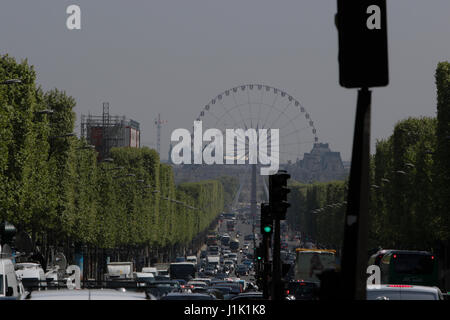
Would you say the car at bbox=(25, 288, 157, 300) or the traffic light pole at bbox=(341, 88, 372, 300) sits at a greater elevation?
the traffic light pole at bbox=(341, 88, 372, 300)

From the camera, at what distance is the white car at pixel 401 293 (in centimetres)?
1928

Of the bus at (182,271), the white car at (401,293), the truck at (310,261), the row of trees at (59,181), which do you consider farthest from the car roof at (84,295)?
the bus at (182,271)

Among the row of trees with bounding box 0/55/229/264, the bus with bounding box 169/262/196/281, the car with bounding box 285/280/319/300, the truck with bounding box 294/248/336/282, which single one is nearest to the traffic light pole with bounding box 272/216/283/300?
the car with bounding box 285/280/319/300

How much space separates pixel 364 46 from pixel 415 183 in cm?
9009

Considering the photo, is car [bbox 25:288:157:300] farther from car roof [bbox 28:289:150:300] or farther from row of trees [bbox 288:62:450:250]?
row of trees [bbox 288:62:450:250]

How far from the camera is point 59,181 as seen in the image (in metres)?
90.9

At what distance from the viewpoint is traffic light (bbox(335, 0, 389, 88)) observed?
1116cm

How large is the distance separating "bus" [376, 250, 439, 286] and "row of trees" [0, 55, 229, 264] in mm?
20890

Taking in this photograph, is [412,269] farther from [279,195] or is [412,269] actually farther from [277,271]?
[279,195]

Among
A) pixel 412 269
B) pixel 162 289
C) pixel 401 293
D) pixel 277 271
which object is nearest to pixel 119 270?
pixel 412 269

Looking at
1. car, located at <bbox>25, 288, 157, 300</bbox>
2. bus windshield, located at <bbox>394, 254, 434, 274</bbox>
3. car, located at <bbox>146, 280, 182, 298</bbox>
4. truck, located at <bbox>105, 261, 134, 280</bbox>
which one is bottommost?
truck, located at <bbox>105, 261, 134, 280</bbox>
